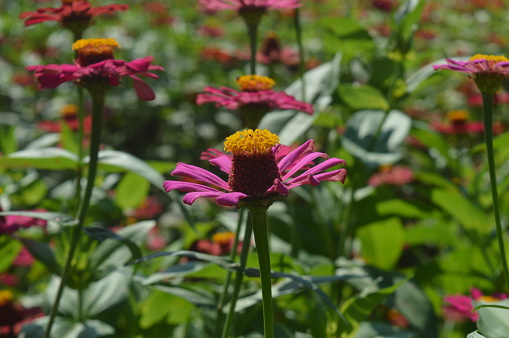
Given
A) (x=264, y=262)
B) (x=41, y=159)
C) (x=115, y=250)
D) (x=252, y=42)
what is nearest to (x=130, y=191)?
(x=115, y=250)

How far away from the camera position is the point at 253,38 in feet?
3.06

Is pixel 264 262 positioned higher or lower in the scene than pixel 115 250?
higher

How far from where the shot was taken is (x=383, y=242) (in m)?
1.25

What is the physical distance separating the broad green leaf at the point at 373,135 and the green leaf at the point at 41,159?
484 mm

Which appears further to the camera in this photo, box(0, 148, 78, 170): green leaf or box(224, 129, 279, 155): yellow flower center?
box(0, 148, 78, 170): green leaf

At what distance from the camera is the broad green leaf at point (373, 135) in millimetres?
1083

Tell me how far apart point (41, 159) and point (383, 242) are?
0.71 m

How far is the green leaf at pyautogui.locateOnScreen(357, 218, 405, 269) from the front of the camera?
4.00 ft

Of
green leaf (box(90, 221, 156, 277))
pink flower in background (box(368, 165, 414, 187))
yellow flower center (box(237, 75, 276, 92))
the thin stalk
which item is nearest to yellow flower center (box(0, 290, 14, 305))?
green leaf (box(90, 221, 156, 277))

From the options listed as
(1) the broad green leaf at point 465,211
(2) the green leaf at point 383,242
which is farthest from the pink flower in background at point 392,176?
(1) the broad green leaf at point 465,211

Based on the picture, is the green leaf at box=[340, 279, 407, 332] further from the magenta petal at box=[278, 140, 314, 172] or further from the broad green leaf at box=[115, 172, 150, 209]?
the broad green leaf at box=[115, 172, 150, 209]

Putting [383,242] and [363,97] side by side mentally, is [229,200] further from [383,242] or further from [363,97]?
[383,242]

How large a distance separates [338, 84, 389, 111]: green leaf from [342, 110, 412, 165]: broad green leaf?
0.08m

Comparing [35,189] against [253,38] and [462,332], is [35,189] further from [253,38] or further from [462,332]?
[462,332]
